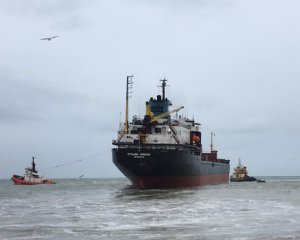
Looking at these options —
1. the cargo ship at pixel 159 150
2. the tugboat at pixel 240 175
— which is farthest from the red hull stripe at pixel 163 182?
the tugboat at pixel 240 175

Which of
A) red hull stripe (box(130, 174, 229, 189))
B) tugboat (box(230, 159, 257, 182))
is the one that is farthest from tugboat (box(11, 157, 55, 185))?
red hull stripe (box(130, 174, 229, 189))

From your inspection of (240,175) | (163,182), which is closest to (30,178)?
(240,175)

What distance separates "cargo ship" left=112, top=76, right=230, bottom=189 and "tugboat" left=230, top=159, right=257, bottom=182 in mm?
48353

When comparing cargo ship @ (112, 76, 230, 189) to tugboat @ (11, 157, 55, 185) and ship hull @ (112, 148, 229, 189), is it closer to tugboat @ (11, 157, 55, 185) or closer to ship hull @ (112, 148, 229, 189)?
ship hull @ (112, 148, 229, 189)

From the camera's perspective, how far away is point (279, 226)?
2270 centimetres

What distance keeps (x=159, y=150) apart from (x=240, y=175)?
69.0 metres

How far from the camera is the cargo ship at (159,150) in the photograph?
5694 centimetres

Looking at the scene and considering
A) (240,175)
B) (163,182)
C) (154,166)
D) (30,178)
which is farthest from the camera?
(240,175)

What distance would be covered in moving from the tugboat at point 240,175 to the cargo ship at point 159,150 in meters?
48.4

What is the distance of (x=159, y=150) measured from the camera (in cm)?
5728

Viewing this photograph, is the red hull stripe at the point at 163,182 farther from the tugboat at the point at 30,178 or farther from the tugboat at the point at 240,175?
the tugboat at the point at 240,175

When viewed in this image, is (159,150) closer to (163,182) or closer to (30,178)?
(163,182)

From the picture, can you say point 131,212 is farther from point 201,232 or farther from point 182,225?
point 201,232

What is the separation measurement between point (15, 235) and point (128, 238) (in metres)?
4.97
